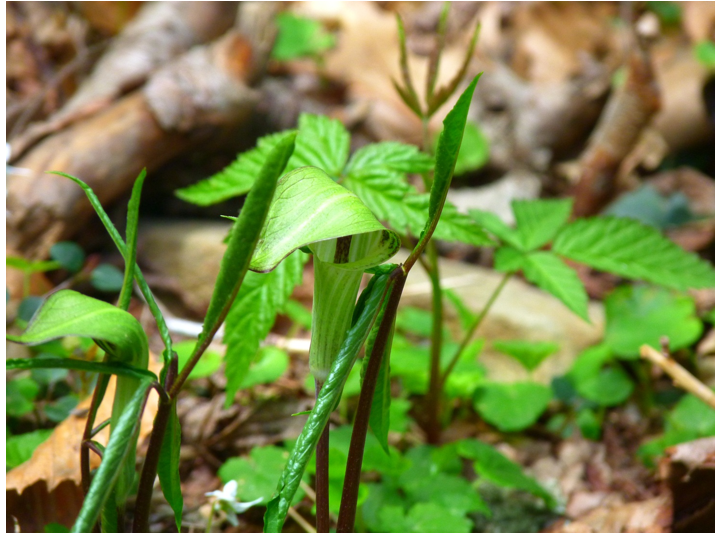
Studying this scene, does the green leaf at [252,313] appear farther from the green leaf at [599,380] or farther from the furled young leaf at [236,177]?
the green leaf at [599,380]

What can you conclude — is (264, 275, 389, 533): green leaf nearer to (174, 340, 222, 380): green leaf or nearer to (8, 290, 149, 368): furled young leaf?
(8, 290, 149, 368): furled young leaf

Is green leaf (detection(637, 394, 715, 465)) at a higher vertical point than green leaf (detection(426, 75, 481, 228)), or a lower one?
lower

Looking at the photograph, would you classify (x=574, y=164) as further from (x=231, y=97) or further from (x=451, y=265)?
(x=231, y=97)

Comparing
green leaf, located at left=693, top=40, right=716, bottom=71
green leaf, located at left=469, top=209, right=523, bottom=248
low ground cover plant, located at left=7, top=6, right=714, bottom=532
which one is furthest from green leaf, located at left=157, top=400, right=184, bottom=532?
green leaf, located at left=693, top=40, right=716, bottom=71

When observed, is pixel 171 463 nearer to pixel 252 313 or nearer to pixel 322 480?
pixel 322 480

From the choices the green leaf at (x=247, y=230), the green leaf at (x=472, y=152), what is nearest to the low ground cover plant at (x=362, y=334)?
the green leaf at (x=247, y=230)

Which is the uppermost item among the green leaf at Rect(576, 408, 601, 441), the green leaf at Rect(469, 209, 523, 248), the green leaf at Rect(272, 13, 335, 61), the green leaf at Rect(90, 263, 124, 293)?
the green leaf at Rect(272, 13, 335, 61)
